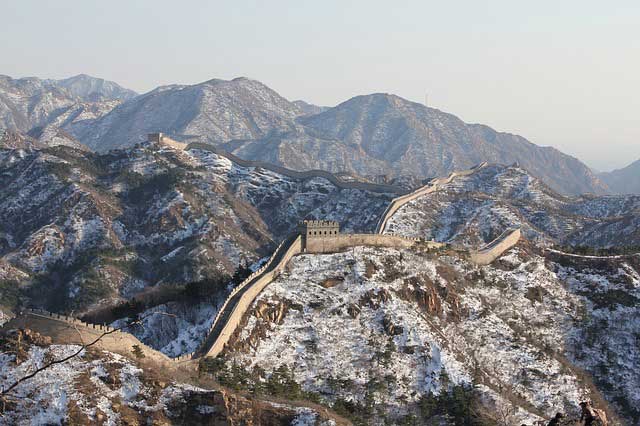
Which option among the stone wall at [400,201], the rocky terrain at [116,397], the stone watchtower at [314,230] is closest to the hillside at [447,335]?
the stone watchtower at [314,230]

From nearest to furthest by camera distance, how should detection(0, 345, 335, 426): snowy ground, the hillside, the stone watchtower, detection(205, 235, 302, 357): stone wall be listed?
detection(0, 345, 335, 426): snowy ground → detection(205, 235, 302, 357): stone wall → the hillside → the stone watchtower

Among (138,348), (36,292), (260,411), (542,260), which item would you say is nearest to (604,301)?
(542,260)

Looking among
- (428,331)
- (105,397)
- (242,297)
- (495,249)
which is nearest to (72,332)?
(105,397)

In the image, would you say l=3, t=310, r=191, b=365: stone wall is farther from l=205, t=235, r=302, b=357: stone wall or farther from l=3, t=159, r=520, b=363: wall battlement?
l=205, t=235, r=302, b=357: stone wall

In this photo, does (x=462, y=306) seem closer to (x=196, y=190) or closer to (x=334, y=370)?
(x=334, y=370)

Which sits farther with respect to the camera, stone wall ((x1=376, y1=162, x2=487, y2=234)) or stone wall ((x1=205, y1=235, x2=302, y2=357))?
stone wall ((x1=376, y1=162, x2=487, y2=234))

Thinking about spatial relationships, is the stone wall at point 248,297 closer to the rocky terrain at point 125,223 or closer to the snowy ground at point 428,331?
the snowy ground at point 428,331

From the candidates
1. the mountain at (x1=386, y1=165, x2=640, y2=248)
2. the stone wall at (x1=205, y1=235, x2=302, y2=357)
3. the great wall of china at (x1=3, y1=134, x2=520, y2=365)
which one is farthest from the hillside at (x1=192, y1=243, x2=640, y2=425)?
the mountain at (x1=386, y1=165, x2=640, y2=248)
